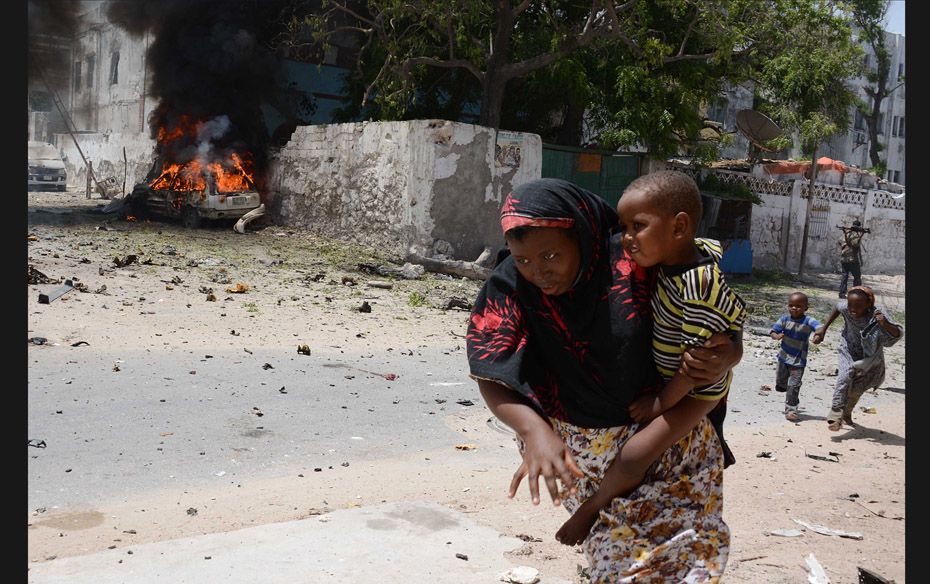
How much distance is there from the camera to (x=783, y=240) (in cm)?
2084

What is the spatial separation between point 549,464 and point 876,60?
40.4m

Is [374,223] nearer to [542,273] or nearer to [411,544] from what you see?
[411,544]

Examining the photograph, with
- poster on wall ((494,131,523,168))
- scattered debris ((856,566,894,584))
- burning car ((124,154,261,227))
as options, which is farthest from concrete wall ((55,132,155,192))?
scattered debris ((856,566,894,584))

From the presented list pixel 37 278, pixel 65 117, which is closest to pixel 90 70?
pixel 65 117

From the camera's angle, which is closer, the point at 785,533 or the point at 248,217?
the point at 785,533

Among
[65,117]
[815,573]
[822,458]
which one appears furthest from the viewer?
[65,117]

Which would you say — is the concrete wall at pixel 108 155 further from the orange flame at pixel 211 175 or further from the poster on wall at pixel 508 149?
the poster on wall at pixel 508 149

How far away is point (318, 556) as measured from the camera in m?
3.51

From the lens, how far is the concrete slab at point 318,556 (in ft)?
10.7

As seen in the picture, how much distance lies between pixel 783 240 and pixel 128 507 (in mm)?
19426

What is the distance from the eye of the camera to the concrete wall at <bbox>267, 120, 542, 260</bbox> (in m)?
14.0

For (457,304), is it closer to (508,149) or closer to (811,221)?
(508,149)

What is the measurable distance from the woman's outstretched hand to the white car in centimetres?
2716

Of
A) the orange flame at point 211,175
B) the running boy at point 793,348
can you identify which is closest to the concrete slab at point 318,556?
the running boy at point 793,348
